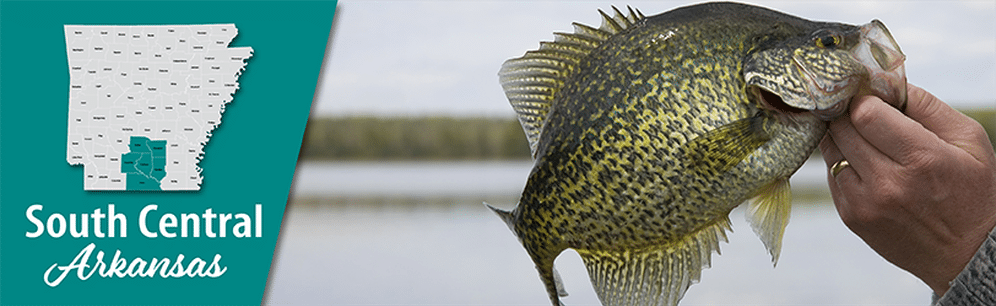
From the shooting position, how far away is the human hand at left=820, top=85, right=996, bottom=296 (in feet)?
5.18

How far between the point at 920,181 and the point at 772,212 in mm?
280

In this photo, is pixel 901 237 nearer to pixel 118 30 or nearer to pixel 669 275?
pixel 669 275

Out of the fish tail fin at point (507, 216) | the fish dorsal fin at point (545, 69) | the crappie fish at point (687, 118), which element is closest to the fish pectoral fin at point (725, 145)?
the crappie fish at point (687, 118)

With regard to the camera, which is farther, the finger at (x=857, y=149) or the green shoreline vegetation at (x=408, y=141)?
the green shoreline vegetation at (x=408, y=141)

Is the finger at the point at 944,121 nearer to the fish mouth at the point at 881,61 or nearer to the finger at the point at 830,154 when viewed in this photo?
the fish mouth at the point at 881,61

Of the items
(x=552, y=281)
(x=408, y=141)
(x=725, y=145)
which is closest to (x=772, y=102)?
(x=725, y=145)

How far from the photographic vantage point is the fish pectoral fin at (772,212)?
1.69 meters

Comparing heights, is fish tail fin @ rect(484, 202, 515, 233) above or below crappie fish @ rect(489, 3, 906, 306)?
below

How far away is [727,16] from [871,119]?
33 cm

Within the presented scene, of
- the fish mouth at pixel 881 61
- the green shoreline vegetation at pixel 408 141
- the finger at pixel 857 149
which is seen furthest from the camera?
the green shoreline vegetation at pixel 408 141

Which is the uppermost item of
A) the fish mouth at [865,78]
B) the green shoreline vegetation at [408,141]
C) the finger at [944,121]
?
the fish mouth at [865,78]

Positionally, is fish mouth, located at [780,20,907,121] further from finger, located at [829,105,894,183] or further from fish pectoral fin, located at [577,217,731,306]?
fish pectoral fin, located at [577,217,731,306]

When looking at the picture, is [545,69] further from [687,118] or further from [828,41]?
[828,41]

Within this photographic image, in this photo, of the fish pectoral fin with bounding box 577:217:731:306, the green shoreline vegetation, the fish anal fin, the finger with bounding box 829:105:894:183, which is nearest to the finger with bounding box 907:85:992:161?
the finger with bounding box 829:105:894:183
